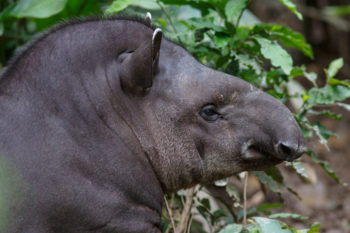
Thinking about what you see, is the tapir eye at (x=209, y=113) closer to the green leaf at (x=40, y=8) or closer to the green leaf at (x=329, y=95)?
the green leaf at (x=329, y=95)

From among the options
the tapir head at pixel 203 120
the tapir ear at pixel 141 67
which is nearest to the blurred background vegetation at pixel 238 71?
the tapir head at pixel 203 120

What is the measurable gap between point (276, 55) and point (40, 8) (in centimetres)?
219

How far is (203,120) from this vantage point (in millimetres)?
3717

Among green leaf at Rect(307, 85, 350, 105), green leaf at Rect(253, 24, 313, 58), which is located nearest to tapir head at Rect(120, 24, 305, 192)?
green leaf at Rect(253, 24, 313, 58)

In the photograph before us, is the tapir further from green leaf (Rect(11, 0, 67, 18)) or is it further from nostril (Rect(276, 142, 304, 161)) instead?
green leaf (Rect(11, 0, 67, 18))

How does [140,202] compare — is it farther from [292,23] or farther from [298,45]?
[292,23]

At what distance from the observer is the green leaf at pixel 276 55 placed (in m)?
4.15

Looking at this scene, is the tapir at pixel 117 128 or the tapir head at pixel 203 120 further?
the tapir head at pixel 203 120

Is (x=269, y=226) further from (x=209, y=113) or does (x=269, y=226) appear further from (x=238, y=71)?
(x=238, y=71)

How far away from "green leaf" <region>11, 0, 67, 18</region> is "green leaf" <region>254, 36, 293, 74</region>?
6.13ft

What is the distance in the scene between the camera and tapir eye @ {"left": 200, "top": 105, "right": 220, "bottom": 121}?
371 centimetres

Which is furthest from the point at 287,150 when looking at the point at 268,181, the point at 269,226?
the point at 268,181

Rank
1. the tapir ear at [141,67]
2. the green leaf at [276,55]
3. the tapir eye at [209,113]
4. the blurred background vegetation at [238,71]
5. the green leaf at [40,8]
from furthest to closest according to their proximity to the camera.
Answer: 1. the green leaf at [40,8]
2. the blurred background vegetation at [238,71]
3. the green leaf at [276,55]
4. the tapir eye at [209,113]
5. the tapir ear at [141,67]

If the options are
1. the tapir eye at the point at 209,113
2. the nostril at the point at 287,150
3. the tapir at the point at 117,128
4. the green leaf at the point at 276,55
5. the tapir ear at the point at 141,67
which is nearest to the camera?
the tapir at the point at 117,128
